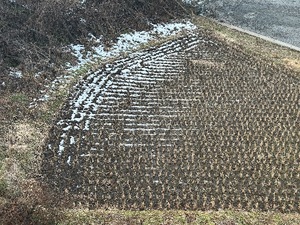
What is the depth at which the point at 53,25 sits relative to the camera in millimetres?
18359

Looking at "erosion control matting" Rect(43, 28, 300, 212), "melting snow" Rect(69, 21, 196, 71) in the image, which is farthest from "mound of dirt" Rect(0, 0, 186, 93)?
"erosion control matting" Rect(43, 28, 300, 212)

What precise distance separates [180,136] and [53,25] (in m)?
8.44

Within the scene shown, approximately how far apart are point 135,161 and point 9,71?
21.0 feet

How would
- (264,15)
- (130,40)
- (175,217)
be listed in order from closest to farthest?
1. (175,217)
2. (130,40)
3. (264,15)

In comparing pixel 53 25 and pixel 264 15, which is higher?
pixel 264 15

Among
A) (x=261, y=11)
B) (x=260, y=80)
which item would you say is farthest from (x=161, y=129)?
(x=261, y=11)

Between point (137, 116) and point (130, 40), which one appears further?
point (130, 40)

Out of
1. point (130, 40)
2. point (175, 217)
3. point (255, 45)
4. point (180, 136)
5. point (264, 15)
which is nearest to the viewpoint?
point (175, 217)

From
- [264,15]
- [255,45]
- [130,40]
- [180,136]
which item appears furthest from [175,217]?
[264,15]

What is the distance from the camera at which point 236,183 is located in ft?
36.6

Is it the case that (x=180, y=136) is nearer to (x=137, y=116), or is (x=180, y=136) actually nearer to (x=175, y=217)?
(x=137, y=116)

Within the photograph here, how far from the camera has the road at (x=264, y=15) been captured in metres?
20.5

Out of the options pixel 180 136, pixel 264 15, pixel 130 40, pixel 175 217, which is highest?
pixel 264 15

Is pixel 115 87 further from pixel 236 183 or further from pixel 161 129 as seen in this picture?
pixel 236 183
